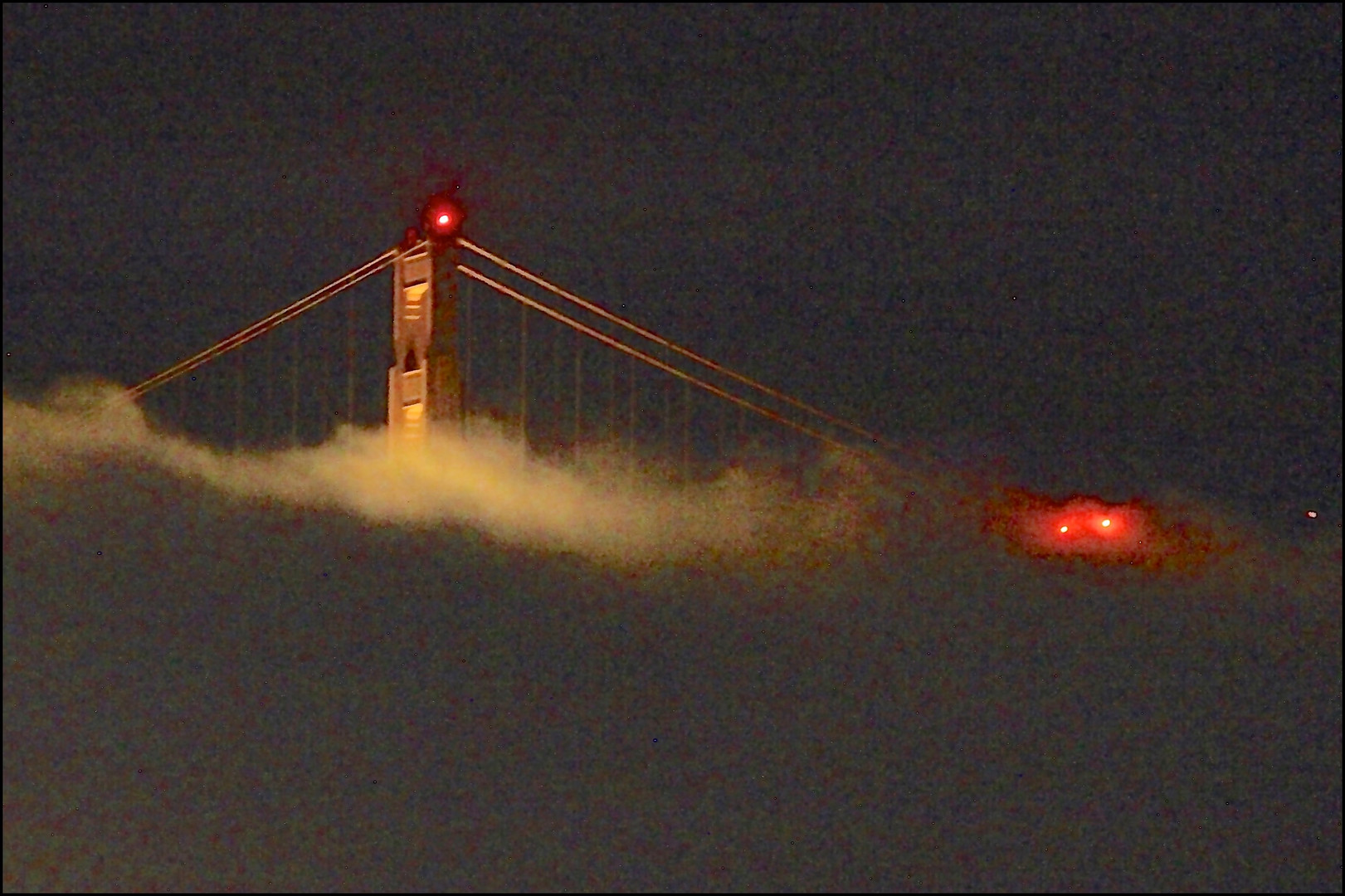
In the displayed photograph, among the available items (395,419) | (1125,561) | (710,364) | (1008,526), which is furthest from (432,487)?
(1125,561)

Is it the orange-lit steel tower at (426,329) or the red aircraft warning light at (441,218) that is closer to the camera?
the orange-lit steel tower at (426,329)

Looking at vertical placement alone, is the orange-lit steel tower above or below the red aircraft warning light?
below

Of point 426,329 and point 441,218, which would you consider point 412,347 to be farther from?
point 441,218

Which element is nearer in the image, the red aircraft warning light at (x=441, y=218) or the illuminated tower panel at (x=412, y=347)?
the illuminated tower panel at (x=412, y=347)

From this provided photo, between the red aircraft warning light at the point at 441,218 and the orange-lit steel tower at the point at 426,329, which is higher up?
the red aircraft warning light at the point at 441,218

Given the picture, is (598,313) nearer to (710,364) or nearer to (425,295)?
(710,364)

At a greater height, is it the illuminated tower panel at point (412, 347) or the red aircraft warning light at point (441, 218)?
the red aircraft warning light at point (441, 218)
